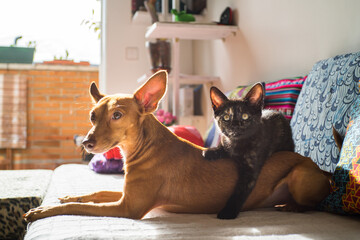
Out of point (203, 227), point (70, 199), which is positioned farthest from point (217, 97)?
point (70, 199)

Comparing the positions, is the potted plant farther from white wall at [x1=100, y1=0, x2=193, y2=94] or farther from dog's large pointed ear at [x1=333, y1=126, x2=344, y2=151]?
dog's large pointed ear at [x1=333, y1=126, x2=344, y2=151]

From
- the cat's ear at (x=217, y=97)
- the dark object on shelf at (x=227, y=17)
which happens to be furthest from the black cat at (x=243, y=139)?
the dark object on shelf at (x=227, y=17)

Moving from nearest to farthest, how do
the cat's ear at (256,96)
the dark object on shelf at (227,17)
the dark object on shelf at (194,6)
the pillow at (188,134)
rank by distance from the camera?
the cat's ear at (256,96)
the pillow at (188,134)
the dark object on shelf at (227,17)
the dark object on shelf at (194,6)

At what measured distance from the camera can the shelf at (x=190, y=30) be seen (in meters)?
3.07

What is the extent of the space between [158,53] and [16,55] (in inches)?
90.9

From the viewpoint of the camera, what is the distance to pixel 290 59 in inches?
93.9

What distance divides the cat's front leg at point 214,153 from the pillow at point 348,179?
1.21 feet

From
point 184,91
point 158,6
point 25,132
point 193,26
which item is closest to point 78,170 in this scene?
point 193,26

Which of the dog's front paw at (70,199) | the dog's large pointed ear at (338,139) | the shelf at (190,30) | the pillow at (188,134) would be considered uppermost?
the shelf at (190,30)

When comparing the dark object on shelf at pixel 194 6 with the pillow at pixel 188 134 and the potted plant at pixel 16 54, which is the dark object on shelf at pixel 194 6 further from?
the potted plant at pixel 16 54

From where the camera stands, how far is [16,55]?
472cm

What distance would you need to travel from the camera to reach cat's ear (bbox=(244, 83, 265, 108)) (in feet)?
4.02

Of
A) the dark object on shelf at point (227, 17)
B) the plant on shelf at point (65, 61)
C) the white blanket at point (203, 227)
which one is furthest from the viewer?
the plant on shelf at point (65, 61)

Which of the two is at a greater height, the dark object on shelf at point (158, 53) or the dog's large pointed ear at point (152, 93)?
the dark object on shelf at point (158, 53)
